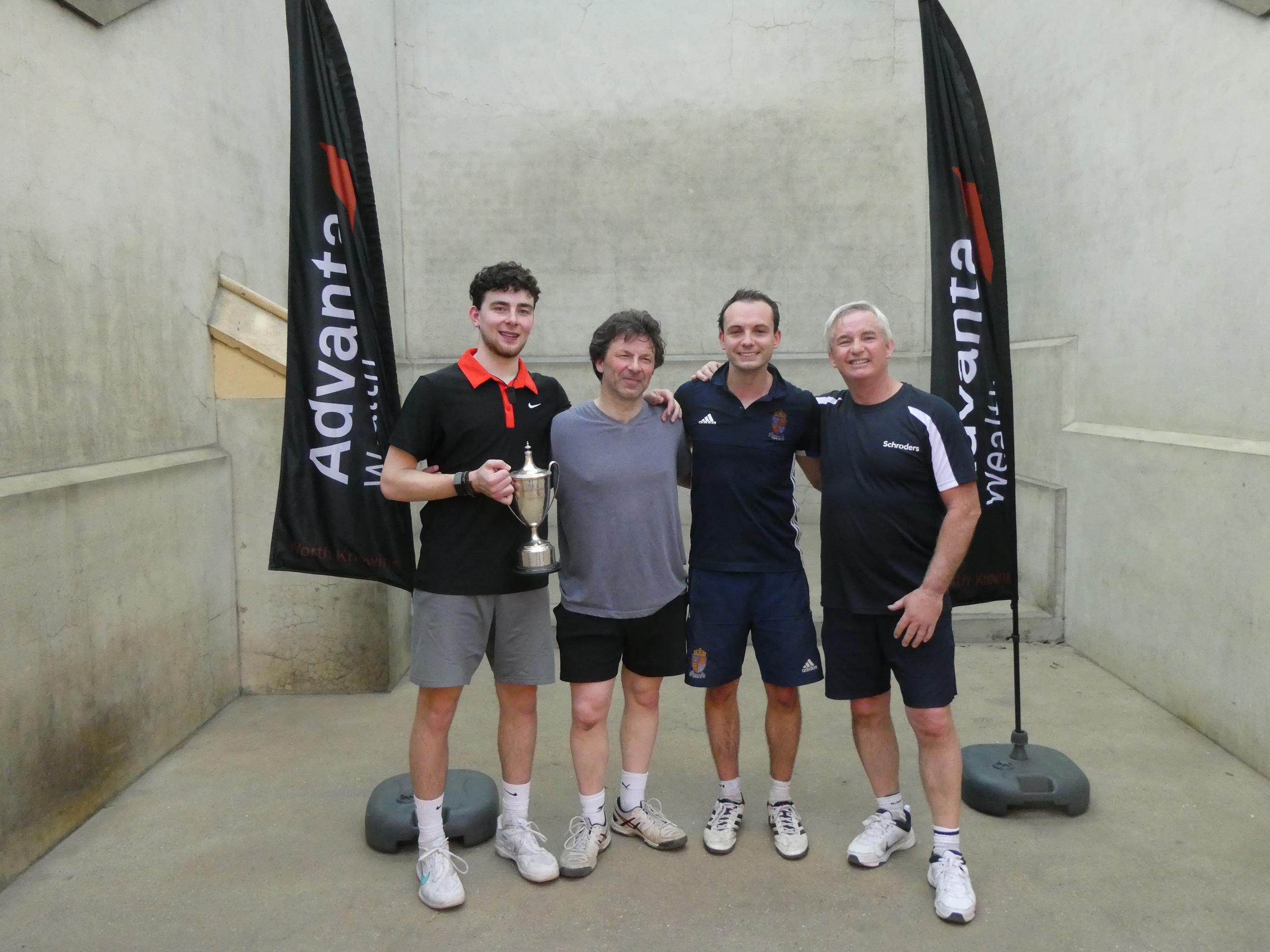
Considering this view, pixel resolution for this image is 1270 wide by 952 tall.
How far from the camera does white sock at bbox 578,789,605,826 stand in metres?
3.17

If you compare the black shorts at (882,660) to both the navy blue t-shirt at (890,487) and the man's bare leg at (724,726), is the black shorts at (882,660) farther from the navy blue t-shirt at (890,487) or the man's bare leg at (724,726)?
the man's bare leg at (724,726)

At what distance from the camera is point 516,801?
10.3 feet

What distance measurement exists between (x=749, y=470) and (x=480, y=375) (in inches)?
36.6

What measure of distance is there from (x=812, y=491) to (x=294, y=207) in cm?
585

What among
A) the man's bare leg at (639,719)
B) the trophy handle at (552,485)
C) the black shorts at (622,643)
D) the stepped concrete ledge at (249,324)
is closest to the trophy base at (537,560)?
the trophy handle at (552,485)

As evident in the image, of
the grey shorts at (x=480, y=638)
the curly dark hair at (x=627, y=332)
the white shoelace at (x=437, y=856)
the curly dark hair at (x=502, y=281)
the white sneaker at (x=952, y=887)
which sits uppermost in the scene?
the curly dark hair at (x=502, y=281)

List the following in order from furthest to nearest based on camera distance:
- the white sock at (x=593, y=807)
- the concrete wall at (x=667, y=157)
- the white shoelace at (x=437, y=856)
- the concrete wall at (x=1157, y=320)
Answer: the concrete wall at (x=667, y=157)
the concrete wall at (x=1157, y=320)
the white sock at (x=593, y=807)
the white shoelace at (x=437, y=856)

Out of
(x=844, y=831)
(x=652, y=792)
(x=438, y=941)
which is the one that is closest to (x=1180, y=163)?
(x=844, y=831)

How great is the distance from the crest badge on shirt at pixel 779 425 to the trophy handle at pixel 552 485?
71cm

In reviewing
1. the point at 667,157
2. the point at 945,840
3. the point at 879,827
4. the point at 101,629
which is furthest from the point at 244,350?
the point at 667,157

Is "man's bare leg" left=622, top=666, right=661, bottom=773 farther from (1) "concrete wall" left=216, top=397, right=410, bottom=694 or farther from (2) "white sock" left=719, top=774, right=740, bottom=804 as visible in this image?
(1) "concrete wall" left=216, top=397, right=410, bottom=694

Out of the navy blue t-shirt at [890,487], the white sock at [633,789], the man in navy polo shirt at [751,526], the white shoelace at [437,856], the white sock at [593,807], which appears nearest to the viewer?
the navy blue t-shirt at [890,487]

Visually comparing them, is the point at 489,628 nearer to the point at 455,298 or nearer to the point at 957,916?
the point at 957,916

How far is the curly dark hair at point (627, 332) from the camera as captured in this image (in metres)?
2.96
